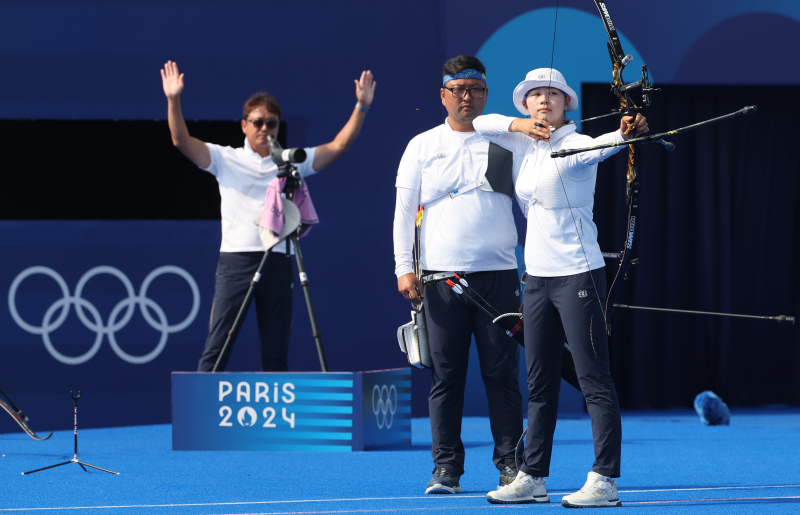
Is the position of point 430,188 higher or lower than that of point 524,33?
lower

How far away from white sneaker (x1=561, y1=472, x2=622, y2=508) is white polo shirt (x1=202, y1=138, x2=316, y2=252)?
2427 millimetres

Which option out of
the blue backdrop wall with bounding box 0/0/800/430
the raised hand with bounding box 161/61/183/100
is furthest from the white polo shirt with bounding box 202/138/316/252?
the blue backdrop wall with bounding box 0/0/800/430

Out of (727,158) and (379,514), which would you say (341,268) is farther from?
(379,514)

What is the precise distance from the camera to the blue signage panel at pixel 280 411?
4871 millimetres

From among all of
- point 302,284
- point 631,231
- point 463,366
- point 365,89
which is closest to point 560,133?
point 631,231

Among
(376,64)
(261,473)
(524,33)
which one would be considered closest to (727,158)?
(524,33)

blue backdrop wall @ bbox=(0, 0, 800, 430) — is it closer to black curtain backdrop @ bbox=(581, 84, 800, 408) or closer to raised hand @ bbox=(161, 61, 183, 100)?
black curtain backdrop @ bbox=(581, 84, 800, 408)

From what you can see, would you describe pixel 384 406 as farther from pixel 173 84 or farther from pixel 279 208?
pixel 173 84

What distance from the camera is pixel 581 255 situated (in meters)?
3.28

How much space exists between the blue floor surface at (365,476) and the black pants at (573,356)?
21 centimetres

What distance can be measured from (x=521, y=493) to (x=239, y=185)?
2562mm

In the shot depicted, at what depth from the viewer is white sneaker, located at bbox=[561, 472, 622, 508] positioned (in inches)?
126

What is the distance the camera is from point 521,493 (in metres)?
3.35

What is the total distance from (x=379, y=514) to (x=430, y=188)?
1273 millimetres
